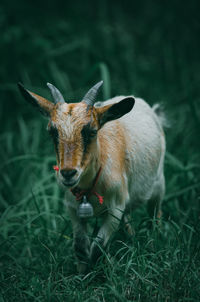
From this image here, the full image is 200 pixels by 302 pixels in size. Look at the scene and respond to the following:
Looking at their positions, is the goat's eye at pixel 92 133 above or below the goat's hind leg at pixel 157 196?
above

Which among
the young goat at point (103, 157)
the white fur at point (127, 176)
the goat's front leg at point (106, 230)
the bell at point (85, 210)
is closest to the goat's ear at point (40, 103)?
the young goat at point (103, 157)

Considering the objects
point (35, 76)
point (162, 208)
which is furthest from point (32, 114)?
point (162, 208)

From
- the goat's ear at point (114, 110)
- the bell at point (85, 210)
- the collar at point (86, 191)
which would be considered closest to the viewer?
the goat's ear at point (114, 110)

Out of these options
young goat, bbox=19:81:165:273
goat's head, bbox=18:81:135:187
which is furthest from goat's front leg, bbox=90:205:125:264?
goat's head, bbox=18:81:135:187

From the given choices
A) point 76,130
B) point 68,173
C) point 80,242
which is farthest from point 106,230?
point 76,130

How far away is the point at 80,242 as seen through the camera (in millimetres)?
3902

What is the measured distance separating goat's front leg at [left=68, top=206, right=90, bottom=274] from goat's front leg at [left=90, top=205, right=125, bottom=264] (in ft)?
0.31

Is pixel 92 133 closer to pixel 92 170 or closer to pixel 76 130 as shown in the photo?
pixel 76 130

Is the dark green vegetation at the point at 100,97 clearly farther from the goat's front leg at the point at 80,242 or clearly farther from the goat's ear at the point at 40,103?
the goat's ear at the point at 40,103

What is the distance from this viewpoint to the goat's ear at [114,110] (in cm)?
347

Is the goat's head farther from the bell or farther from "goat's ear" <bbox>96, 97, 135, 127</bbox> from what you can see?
the bell

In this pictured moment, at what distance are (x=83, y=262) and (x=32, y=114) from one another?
14.2 feet

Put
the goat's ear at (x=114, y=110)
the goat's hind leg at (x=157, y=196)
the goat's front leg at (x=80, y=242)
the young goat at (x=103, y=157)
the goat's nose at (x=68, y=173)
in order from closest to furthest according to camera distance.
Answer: the goat's nose at (x=68, y=173) < the young goat at (x=103, y=157) < the goat's ear at (x=114, y=110) < the goat's front leg at (x=80, y=242) < the goat's hind leg at (x=157, y=196)

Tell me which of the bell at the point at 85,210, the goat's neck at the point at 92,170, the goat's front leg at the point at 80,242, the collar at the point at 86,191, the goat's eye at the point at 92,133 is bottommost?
the goat's front leg at the point at 80,242
